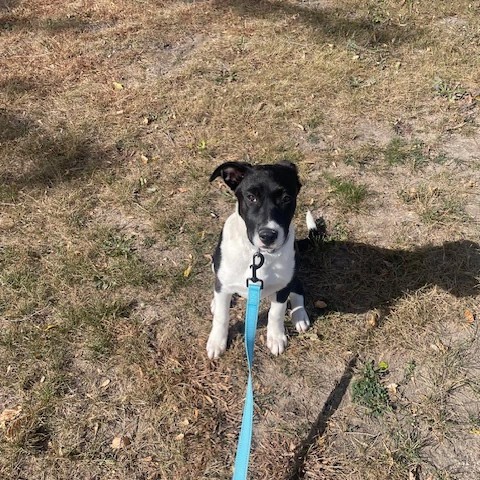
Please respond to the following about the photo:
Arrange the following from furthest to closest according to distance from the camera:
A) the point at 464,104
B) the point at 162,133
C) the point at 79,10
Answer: the point at 79,10
the point at 464,104
the point at 162,133

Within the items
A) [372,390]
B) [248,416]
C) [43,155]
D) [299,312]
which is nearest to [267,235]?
[248,416]

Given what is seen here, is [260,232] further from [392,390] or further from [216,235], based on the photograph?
[216,235]

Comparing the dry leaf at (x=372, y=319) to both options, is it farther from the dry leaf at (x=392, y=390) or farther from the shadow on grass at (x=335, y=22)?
the shadow on grass at (x=335, y=22)

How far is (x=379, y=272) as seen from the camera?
4.67 meters

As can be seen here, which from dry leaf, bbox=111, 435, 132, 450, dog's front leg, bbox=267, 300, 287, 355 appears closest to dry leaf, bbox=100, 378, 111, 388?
dry leaf, bbox=111, 435, 132, 450

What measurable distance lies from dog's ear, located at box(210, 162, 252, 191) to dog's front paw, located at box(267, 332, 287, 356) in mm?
1245

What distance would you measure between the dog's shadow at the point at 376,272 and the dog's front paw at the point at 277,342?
0.26 metres

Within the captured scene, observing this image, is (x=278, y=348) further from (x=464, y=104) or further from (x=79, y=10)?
(x=79, y=10)

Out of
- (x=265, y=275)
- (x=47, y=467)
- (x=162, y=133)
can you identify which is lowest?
(x=47, y=467)

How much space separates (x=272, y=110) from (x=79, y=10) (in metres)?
4.29

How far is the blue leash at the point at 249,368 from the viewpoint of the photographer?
2750 mm

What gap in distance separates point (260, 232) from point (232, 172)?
605 mm

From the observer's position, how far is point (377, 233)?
5.03 m

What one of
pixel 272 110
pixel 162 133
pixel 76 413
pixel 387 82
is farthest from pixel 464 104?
pixel 76 413
